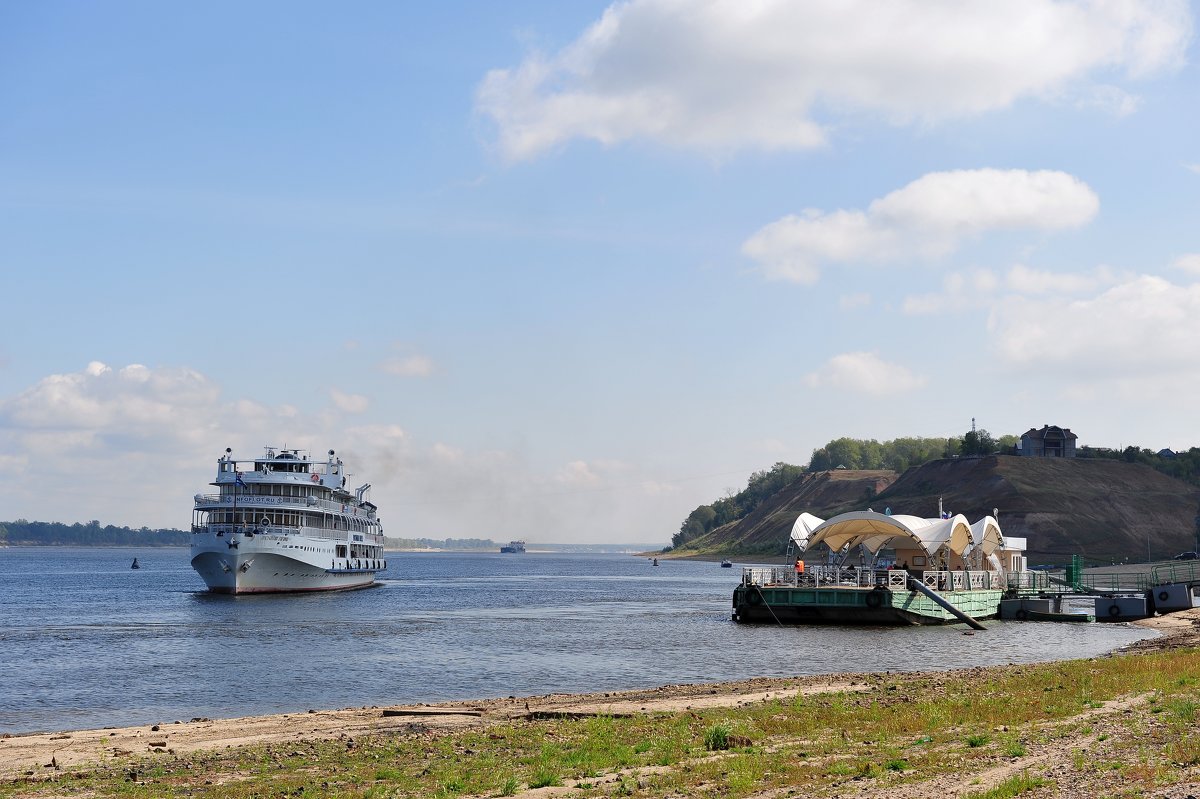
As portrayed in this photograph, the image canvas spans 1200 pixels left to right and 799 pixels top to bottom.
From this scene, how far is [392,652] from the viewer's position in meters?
47.9

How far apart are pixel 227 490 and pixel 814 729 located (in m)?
77.3

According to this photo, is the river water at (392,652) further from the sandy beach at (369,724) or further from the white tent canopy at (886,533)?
the white tent canopy at (886,533)

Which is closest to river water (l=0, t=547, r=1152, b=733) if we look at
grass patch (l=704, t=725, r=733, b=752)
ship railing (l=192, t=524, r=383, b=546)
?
ship railing (l=192, t=524, r=383, b=546)

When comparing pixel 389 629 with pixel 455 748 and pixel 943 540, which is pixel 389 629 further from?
pixel 455 748

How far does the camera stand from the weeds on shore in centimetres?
1584

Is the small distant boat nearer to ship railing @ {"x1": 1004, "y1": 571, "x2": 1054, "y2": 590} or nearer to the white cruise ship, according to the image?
ship railing @ {"x1": 1004, "y1": 571, "x2": 1054, "y2": 590}

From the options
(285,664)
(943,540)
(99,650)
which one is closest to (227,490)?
(99,650)

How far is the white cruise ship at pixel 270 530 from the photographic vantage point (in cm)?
8669

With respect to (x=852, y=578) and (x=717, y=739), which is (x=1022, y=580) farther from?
(x=717, y=739)

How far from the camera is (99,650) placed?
49.6 meters

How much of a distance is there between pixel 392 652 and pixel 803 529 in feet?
97.7

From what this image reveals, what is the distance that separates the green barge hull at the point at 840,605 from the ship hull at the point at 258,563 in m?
41.9

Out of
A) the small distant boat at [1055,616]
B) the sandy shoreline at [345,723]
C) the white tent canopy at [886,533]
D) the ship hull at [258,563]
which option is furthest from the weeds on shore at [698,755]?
the ship hull at [258,563]

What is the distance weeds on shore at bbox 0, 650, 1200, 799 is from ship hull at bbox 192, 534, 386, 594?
222ft
